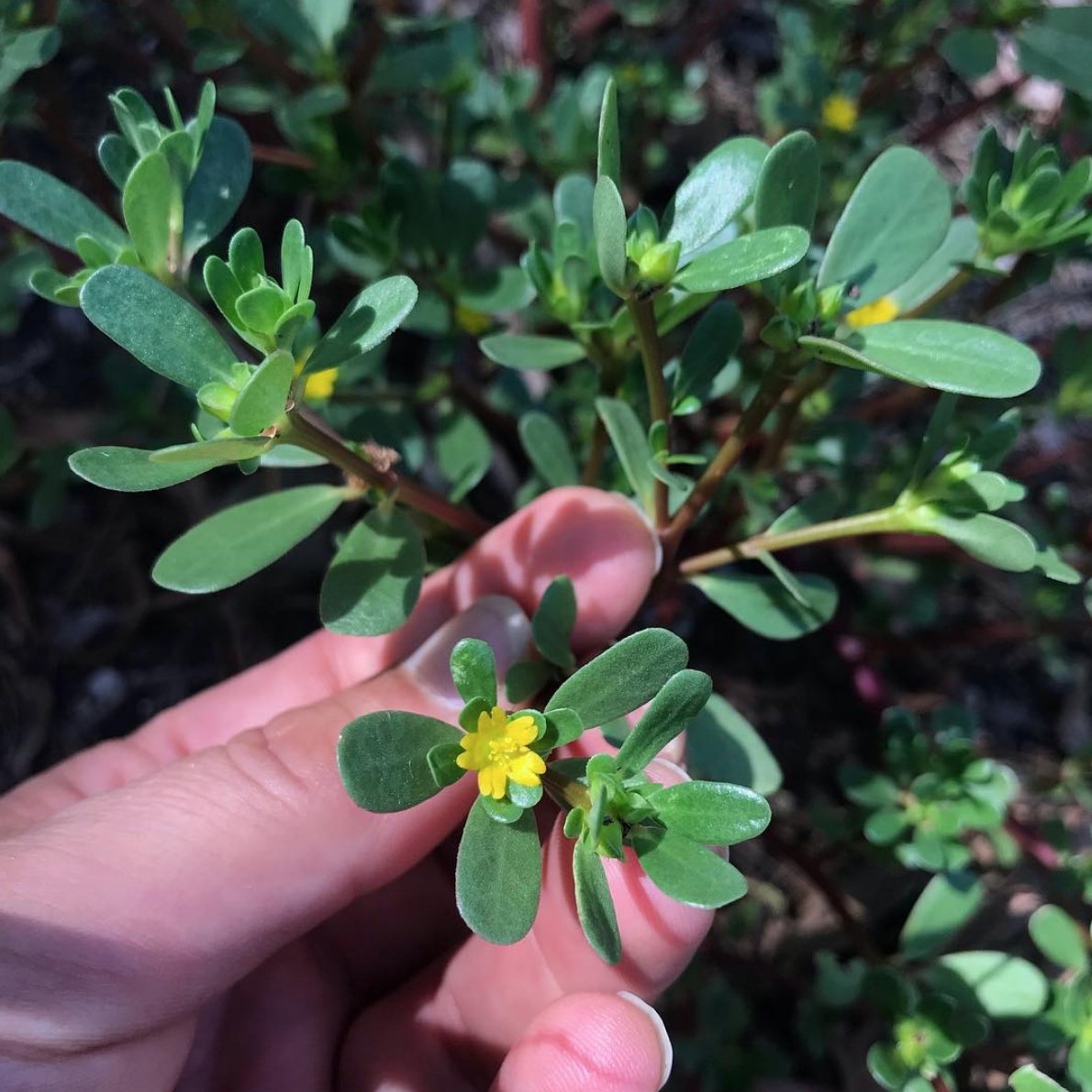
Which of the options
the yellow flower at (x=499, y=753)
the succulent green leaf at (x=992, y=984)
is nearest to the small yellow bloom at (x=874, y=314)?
the yellow flower at (x=499, y=753)

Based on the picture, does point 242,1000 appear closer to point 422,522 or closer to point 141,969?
point 141,969

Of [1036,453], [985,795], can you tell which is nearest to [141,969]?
[985,795]

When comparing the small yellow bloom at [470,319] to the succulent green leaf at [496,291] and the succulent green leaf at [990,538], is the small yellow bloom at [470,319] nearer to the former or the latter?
the succulent green leaf at [496,291]

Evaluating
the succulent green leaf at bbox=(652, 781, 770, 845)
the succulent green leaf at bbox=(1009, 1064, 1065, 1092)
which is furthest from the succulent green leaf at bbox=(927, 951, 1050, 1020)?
the succulent green leaf at bbox=(652, 781, 770, 845)

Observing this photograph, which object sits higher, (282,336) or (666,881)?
(282,336)

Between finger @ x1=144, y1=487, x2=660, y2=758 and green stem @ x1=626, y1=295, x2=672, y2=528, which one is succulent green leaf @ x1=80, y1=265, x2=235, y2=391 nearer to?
green stem @ x1=626, y1=295, x2=672, y2=528

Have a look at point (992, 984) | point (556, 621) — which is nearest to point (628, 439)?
point (556, 621)

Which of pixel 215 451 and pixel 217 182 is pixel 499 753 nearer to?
pixel 215 451
